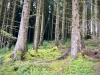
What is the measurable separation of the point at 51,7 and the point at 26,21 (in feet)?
86.4

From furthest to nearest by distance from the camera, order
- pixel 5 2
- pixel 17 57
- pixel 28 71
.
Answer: pixel 5 2 → pixel 17 57 → pixel 28 71

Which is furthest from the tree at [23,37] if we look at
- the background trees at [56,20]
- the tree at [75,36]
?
the tree at [75,36]

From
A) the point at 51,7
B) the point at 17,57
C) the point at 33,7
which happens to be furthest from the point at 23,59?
the point at 51,7

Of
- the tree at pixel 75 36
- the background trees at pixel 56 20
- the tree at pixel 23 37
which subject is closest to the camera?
the tree at pixel 75 36

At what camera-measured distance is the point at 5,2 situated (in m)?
22.4

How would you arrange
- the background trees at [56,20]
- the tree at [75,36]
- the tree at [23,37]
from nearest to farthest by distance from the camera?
1. the tree at [75,36]
2. the tree at [23,37]
3. the background trees at [56,20]

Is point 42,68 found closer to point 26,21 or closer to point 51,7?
point 26,21

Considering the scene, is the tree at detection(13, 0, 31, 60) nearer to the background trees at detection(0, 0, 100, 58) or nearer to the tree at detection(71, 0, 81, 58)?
the background trees at detection(0, 0, 100, 58)

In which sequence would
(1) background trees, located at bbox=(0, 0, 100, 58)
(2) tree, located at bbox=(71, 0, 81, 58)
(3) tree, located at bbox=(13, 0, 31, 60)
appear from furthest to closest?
→ (1) background trees, located at bbox=(0, 0, 100, 58) → (3) tree, located at bbox=(13, 0, 31, 60) → (2) tree, located at bbox=(71, 0, 81, 58)

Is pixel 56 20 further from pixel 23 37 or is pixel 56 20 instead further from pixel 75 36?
pixel 75 36

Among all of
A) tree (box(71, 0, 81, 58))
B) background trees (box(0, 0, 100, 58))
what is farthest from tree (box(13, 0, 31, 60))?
tree (box(71, 0, 81, 58))

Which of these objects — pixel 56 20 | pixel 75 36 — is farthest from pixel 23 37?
pixel 56 20

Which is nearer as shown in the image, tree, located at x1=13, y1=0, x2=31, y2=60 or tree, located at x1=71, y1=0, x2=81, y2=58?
tree, located at x1=71, y1=0, x2=81, y2=58

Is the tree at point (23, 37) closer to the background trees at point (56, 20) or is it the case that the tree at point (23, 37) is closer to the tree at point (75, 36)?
the background trees at point (56, 20)
